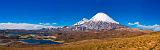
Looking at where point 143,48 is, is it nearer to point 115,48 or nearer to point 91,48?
point 115,48

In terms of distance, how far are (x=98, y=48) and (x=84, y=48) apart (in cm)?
790

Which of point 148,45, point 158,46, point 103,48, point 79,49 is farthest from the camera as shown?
point 79,49

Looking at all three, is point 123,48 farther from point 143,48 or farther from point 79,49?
point 79,49

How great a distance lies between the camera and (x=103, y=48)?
354 feet

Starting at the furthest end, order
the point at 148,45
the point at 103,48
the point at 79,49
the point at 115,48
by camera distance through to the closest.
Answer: the point at 79,49 → the point at 103,48 → the point at 115,48 → the point at 148,45

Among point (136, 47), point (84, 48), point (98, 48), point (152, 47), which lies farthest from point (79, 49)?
point (152, 47)

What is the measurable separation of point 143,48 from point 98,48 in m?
22.2

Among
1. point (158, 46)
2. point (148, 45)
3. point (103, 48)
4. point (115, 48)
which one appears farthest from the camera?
point (103, 48)

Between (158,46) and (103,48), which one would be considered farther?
(103,48)

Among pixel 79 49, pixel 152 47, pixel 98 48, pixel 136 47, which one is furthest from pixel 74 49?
pixel 152 47

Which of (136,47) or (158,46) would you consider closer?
(158,46)

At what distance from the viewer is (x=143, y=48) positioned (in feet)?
303

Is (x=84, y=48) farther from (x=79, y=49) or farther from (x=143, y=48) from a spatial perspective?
(x=143, y=48)

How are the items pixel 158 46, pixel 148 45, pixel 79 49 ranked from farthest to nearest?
pixel 79 49
pixel 148 45
pixel 158 46
